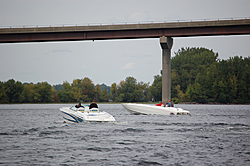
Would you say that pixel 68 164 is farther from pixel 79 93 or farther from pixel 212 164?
pixel 79 93

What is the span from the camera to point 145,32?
50.8m

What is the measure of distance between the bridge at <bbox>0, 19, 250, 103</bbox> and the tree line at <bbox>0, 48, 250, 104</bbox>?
216 feet

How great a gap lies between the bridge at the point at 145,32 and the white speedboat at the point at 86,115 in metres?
26.3

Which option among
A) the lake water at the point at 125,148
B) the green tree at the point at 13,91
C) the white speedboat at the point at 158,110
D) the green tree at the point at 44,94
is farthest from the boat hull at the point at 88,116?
the green tree at the point at 44,94

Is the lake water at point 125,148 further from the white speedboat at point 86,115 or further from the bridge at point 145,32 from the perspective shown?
the bridge at point 145,32

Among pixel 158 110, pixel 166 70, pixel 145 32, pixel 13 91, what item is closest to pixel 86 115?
pixel 158 110

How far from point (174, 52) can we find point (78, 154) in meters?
141

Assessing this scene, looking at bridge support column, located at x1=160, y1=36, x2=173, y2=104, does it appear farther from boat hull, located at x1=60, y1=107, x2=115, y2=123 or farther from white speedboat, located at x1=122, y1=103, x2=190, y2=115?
boat hull, located at x1=60, y1=107, x2=115, y2=123

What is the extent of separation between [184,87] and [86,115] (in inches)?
4361

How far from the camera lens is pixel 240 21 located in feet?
156

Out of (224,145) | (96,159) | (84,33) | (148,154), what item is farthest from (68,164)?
(84,33)

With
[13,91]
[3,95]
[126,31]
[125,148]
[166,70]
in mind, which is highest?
[126,31]

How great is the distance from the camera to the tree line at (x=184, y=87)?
112m

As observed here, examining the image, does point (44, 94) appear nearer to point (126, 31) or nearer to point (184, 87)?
point (184, 87)
